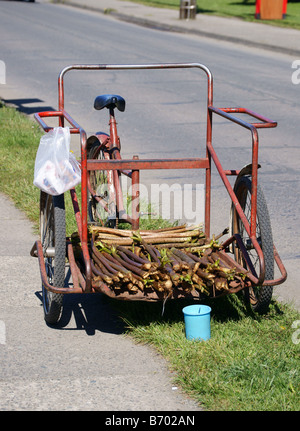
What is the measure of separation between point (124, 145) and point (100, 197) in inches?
144

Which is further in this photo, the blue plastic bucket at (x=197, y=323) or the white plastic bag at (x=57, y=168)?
the white plastic bag at (x=57, y=168)

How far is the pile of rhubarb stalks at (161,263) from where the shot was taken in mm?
4215

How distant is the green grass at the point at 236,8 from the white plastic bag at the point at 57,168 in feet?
67.5

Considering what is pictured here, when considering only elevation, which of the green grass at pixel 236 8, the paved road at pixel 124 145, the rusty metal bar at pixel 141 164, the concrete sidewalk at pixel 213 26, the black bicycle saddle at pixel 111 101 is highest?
the black bicycle saddle at pixel 111 101

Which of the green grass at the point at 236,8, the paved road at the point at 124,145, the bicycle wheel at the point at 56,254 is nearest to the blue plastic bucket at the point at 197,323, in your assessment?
the paved road at the point at 124,145

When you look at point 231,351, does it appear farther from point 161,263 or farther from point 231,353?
point 161,263

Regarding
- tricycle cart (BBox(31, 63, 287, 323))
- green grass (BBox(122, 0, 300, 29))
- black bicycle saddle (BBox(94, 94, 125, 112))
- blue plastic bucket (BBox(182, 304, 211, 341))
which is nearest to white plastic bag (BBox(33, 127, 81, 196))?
tricycle cart (BBox(31, 63, 287, 323))

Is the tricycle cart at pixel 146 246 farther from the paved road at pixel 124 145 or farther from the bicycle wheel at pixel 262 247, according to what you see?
the paved road at pixel 124 145

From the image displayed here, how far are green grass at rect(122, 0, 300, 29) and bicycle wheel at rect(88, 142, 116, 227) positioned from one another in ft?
62.4

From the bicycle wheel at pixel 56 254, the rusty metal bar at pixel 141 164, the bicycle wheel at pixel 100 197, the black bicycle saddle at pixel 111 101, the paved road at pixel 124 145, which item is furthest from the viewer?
the black bicycle saddle at pixel 111 101

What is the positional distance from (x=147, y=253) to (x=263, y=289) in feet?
2.49

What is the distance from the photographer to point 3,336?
4.48 metres

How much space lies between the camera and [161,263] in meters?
4.35

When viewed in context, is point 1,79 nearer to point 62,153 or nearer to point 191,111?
point 191,111
